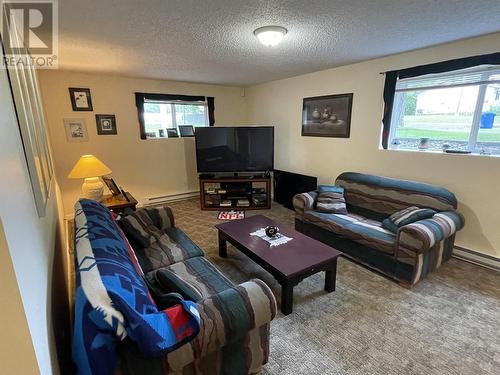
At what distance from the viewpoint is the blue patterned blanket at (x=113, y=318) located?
92 centimetres

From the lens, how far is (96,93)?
13.0 feet

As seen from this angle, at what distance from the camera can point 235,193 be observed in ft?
15.1

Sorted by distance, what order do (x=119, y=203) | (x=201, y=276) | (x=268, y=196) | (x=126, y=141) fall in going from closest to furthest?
(x=201, y=276)
(x=119, y=203)
(x=126, y=141)
(x=268, y=196)

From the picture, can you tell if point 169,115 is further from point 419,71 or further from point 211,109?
point 419,71

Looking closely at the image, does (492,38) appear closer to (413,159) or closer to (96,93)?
(413,159)

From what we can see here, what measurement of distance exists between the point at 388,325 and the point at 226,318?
4.44 feet

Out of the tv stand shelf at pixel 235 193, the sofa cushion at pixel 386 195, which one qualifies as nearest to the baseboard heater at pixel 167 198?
the tv stand shelf at pixel 235 193

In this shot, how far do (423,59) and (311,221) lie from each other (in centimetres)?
218

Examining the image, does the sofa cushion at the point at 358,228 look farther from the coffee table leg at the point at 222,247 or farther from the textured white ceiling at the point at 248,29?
the textured white ceiling at the point at 248,29

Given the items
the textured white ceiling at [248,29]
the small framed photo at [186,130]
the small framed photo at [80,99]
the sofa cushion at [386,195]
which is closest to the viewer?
the textured white ceiling at [248,29]

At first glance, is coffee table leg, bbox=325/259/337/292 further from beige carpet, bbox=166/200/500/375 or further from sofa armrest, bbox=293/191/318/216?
sofa armrest, bbox=293/191/318/216

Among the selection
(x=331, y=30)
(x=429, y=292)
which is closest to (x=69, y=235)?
(x=331, y=30)

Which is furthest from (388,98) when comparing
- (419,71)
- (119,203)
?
(119,203)

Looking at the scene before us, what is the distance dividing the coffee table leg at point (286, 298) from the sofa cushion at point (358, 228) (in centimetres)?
104
